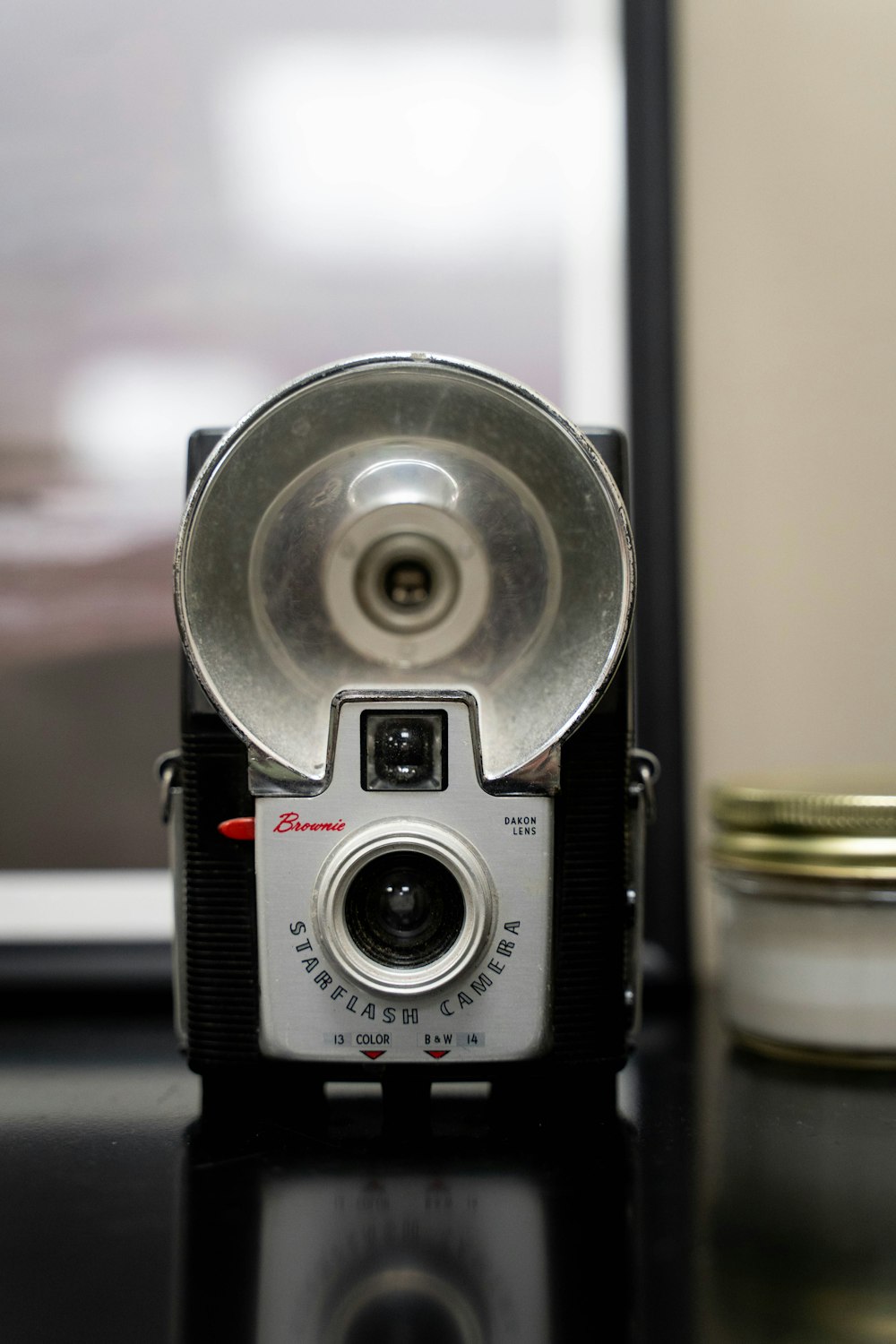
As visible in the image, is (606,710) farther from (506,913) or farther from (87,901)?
(87,901)

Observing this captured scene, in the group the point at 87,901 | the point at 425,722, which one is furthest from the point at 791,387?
the point at 87,901

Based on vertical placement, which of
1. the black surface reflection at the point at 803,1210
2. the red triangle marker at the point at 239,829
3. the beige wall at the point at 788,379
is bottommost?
the black surface reflection at the point at 803,1210

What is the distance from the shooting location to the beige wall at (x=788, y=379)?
0.78 metres

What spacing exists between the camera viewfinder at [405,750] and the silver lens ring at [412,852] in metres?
0.02

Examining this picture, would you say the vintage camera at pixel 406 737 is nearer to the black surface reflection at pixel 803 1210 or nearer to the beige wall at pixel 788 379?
the black surface reflection at pixel 803 1210

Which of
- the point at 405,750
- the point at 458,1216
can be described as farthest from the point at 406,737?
the point at 458,1216

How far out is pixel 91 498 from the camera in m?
0.82

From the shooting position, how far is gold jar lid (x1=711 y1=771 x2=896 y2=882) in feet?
2.03

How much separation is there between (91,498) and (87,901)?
27 centimetres

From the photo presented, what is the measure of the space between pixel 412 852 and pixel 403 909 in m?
0.03

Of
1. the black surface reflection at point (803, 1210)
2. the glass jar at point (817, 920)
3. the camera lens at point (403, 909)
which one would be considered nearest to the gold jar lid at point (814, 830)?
the glass jar at point (817, 920)

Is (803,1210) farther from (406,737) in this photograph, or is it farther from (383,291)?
(383,291)

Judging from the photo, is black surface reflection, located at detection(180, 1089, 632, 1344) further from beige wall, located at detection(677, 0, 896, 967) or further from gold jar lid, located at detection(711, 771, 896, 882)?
beige wall, located at detection(677, 0, 896, 967)

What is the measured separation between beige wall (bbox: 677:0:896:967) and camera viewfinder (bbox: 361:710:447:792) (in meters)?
0.36
